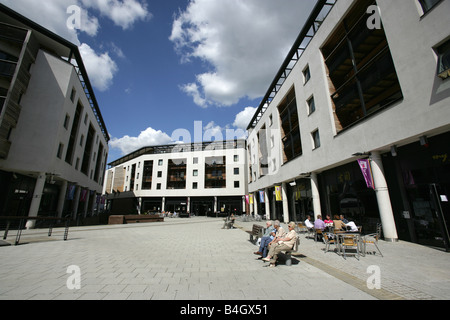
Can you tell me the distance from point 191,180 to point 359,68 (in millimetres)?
41007

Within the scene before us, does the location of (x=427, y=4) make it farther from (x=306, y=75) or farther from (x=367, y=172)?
(x=306, y=75)

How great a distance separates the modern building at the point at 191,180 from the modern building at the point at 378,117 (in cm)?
2640

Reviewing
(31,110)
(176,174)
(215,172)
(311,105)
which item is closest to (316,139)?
(311,105)

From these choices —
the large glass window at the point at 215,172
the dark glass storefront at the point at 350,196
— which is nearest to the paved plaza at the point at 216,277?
the dark glass storefront at the point at 350,196

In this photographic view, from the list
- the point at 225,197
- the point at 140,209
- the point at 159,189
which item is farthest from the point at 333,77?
A: the point at 140,209

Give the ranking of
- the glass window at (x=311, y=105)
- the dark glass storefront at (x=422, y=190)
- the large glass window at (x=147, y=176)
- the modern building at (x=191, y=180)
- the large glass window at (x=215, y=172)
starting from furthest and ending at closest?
the large glass window at (x=147, y=176), the large glass window at (x=215, y=172), the modern building at (x=191, y=180), the glass window at (x=311, y=105), the dark glass storefront at (x=422, y=190)

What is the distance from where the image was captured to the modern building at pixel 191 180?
156 feet

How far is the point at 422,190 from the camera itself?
9.21 m

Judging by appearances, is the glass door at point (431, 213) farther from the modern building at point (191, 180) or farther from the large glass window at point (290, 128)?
the modern building at point (191, 180)

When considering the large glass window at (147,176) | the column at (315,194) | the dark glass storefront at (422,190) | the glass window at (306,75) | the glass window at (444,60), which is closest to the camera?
the glass window at (444,60)

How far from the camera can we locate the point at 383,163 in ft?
36.9

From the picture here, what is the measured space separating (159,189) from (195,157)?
39.8 ft

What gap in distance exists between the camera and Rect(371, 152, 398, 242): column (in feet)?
32.6
